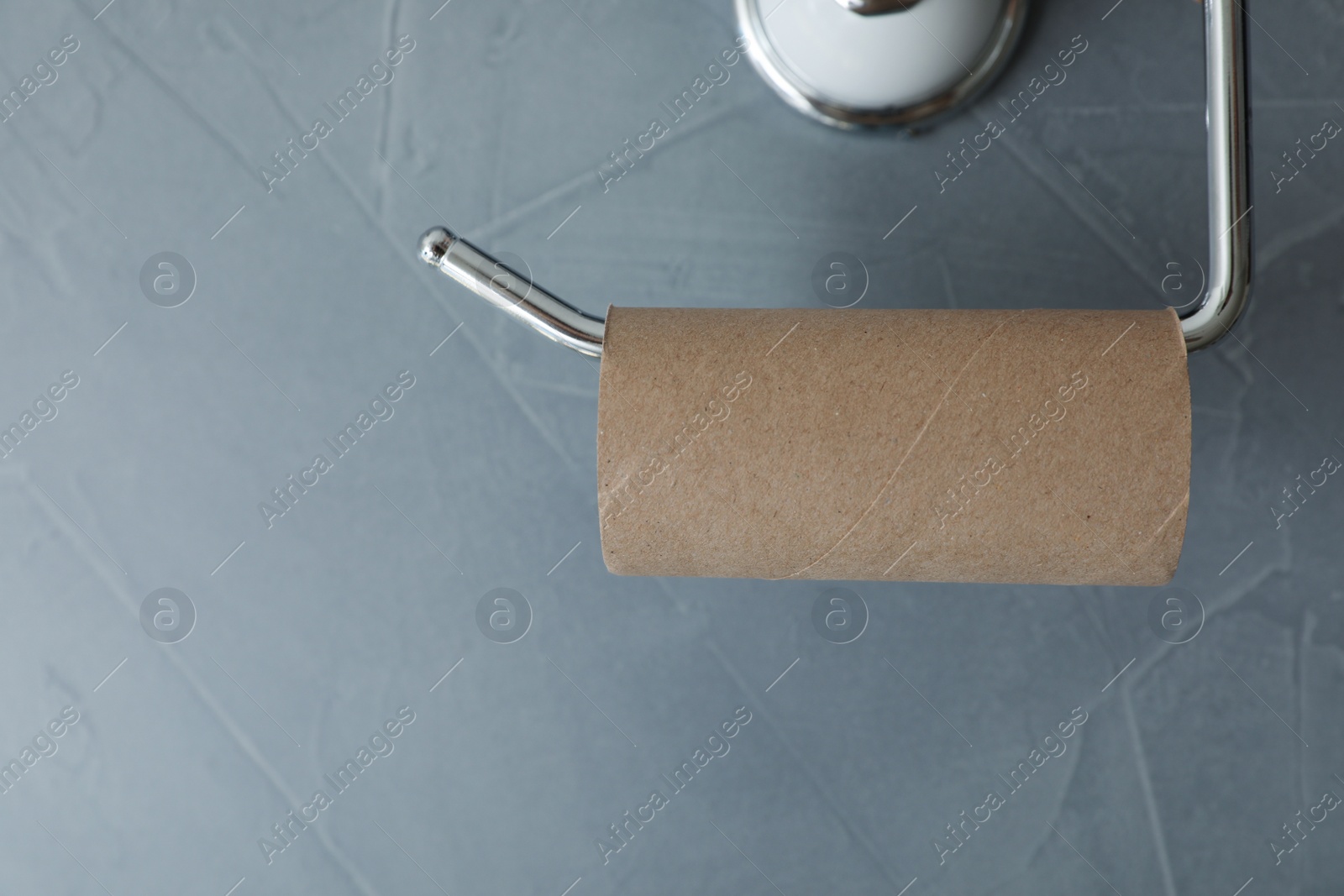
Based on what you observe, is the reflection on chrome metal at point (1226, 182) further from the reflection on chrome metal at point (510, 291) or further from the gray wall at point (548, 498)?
→ the reflection on chrome metal at point (510, 291)

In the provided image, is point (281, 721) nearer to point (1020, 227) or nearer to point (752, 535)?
point (752, 535)

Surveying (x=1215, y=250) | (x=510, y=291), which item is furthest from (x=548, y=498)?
(x=1215, y=250)

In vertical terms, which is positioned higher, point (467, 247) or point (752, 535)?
point (467, 247)

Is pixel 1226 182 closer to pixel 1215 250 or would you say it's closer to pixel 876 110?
pixel 1215 250

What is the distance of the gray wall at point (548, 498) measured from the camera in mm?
361

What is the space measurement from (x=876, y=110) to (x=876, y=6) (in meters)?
0.04

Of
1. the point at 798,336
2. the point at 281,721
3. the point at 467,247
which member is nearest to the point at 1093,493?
the point at 798,336

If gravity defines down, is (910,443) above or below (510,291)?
below

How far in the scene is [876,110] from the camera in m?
0.35

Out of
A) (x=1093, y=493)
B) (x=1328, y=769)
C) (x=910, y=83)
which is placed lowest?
(x=1328, y=769)

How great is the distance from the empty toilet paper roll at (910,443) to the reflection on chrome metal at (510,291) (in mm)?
15

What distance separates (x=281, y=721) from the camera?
0.40 m

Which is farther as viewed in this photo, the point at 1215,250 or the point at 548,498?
the point at 548,498

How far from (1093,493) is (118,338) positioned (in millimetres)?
389
